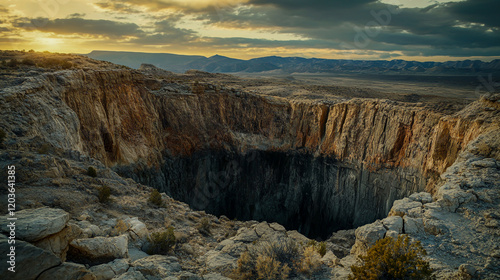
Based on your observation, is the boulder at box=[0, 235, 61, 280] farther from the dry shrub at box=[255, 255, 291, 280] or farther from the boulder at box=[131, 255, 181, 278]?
the dry shrub at box=[255, 255, 291, 280]

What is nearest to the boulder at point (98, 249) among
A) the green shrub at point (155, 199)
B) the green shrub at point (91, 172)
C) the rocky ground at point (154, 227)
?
the rocky ground at point (154, 227)

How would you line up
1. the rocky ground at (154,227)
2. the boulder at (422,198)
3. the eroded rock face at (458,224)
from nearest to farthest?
the rocky ground at (154,227) < the eroded rock face at (458,224) < the boulder at (422,198)

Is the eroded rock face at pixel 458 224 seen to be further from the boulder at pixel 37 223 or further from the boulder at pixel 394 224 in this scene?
the boulder at pixel 37 223

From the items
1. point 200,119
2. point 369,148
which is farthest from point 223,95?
point 369,148

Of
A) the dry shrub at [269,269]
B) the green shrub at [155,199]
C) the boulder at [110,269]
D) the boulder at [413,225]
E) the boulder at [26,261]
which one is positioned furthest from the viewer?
the green shrub at [155,199]

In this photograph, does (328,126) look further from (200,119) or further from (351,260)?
(351,260)

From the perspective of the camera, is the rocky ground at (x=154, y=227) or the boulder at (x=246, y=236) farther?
the boulder at (x=246, y=236)
